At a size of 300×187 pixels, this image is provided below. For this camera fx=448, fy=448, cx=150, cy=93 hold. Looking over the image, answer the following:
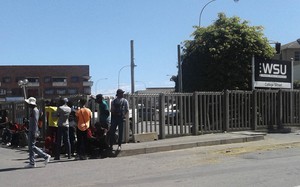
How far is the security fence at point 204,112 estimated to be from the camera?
16172mm

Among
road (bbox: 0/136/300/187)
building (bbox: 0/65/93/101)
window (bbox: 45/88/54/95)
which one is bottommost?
road (bbox: 0/136/300/187)

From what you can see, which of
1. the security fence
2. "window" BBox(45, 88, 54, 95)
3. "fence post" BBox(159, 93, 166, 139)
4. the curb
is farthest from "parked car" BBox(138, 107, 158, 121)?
"window" BBox(45, 88, 54, 95)

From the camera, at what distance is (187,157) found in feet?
42.6

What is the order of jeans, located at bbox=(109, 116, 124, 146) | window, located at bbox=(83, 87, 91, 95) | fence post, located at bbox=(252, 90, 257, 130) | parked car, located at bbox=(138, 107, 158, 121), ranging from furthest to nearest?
window, located at bbox=(83, 87, 91, 95) < fence post, located at bbox=(252, 90, 257, 130) < parked car, located at bbox=(138, 107, 158, 121) < jeans, located at bbox=(109, 116, 124, 146)

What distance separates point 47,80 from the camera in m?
111

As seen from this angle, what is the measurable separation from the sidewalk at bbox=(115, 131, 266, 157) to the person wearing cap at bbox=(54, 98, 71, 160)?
157 centimetres

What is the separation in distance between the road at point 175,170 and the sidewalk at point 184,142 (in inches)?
13.9

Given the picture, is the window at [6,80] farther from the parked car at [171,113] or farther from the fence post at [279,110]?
the parked car at [171,113]

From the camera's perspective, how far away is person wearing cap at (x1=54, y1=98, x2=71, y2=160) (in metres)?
12.6

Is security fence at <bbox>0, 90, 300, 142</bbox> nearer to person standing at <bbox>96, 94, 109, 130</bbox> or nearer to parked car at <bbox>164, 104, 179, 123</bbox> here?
parked car at <bbox>164, 104, 179, 123</bbox>

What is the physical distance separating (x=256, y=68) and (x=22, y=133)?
11.1 metres

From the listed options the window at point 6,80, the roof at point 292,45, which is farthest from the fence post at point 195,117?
the window at point 6,80

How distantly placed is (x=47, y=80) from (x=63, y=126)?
101 meters

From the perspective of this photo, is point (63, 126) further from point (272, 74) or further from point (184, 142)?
point (272, 74)
